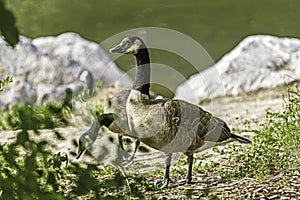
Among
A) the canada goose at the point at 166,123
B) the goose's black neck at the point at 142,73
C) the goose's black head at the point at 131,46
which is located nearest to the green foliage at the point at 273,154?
the canada goose at the point at 166,123

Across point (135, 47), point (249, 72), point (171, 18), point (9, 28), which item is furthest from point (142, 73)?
point (171, 18)

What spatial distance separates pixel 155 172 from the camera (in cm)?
583

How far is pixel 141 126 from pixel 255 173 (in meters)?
0.85

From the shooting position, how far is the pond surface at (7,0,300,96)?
45.9ft

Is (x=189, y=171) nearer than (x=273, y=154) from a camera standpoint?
Yes

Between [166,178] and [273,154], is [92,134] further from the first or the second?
[273,154]

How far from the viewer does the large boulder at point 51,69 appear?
8930 millimetres

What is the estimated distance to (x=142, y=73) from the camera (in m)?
5.30

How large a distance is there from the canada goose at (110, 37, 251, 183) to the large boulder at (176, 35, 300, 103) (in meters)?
4.11

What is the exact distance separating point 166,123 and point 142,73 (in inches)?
20.8

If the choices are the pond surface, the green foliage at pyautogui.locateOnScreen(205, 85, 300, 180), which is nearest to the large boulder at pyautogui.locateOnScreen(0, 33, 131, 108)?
the pond surface

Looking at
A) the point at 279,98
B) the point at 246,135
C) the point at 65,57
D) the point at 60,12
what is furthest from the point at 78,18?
the point at 246,135

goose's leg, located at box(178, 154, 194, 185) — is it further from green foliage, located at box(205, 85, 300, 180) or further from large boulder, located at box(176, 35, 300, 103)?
large boulder, located at box(176, 35, 300, 103)

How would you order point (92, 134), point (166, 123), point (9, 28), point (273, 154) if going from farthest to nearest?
point (92, 134) → point (273, 154) → point (166, 123) → point (9, 28)
